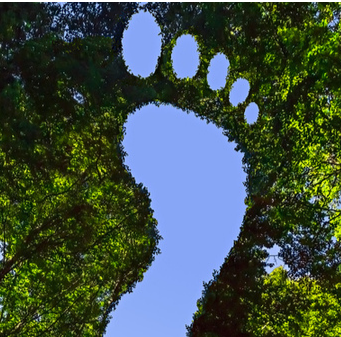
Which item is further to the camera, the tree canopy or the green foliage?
the green foliage

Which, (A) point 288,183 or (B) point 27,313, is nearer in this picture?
(A) point 288,183

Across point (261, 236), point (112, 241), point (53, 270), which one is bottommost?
point (53, 270)

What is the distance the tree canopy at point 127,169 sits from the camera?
761 cm

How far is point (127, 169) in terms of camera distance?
980cm

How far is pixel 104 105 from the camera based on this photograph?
887 centimetres

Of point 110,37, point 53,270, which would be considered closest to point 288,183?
point 110,37

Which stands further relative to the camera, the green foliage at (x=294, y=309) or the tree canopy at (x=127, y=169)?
the green foliage at (x=294, y=309)

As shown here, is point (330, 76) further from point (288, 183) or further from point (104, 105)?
point (104, 105)

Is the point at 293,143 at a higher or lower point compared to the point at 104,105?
higher

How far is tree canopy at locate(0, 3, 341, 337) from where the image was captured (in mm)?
7605

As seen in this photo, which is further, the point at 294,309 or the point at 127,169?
the point at 127,169

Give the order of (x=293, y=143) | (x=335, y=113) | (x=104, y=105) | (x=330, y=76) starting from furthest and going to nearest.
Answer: (x=104, y=105)
(x=293, y=143)
(x=335, y=113)
(x=330, y=76)

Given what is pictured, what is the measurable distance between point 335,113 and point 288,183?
212 cm

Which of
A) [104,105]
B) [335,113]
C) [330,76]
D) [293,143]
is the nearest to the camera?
[330,76]
